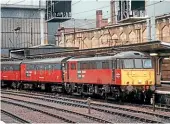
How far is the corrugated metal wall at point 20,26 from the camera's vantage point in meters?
81.2

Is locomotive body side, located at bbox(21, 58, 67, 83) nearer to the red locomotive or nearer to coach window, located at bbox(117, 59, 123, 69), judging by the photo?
the red locomotive

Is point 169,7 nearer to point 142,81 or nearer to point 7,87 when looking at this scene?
point 7,87

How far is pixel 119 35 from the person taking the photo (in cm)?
5000

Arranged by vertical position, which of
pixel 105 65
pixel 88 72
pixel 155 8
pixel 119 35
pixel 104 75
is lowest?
pixel 104 75

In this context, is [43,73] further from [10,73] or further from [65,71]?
[10,73]

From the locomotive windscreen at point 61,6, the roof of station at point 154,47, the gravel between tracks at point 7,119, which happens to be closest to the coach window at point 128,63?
the roof of station at point 154,47

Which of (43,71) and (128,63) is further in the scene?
(43,71)

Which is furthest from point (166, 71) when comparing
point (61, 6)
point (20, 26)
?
point (20, 26)

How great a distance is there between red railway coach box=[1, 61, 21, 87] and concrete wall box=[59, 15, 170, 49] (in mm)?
12595

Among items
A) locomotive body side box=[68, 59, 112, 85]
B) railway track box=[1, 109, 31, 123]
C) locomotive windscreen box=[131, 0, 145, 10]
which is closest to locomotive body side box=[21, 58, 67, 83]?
locomotive body side box=[68, 59, 112, 85]

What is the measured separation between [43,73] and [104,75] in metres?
Result: 12.0

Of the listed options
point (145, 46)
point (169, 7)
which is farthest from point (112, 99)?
point (169, 7)

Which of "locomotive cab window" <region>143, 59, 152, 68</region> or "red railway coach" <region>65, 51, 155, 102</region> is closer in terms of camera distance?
"red railway coach" <region>65, 51, 155, 102</region>

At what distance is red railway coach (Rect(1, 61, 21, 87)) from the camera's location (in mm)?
42219
